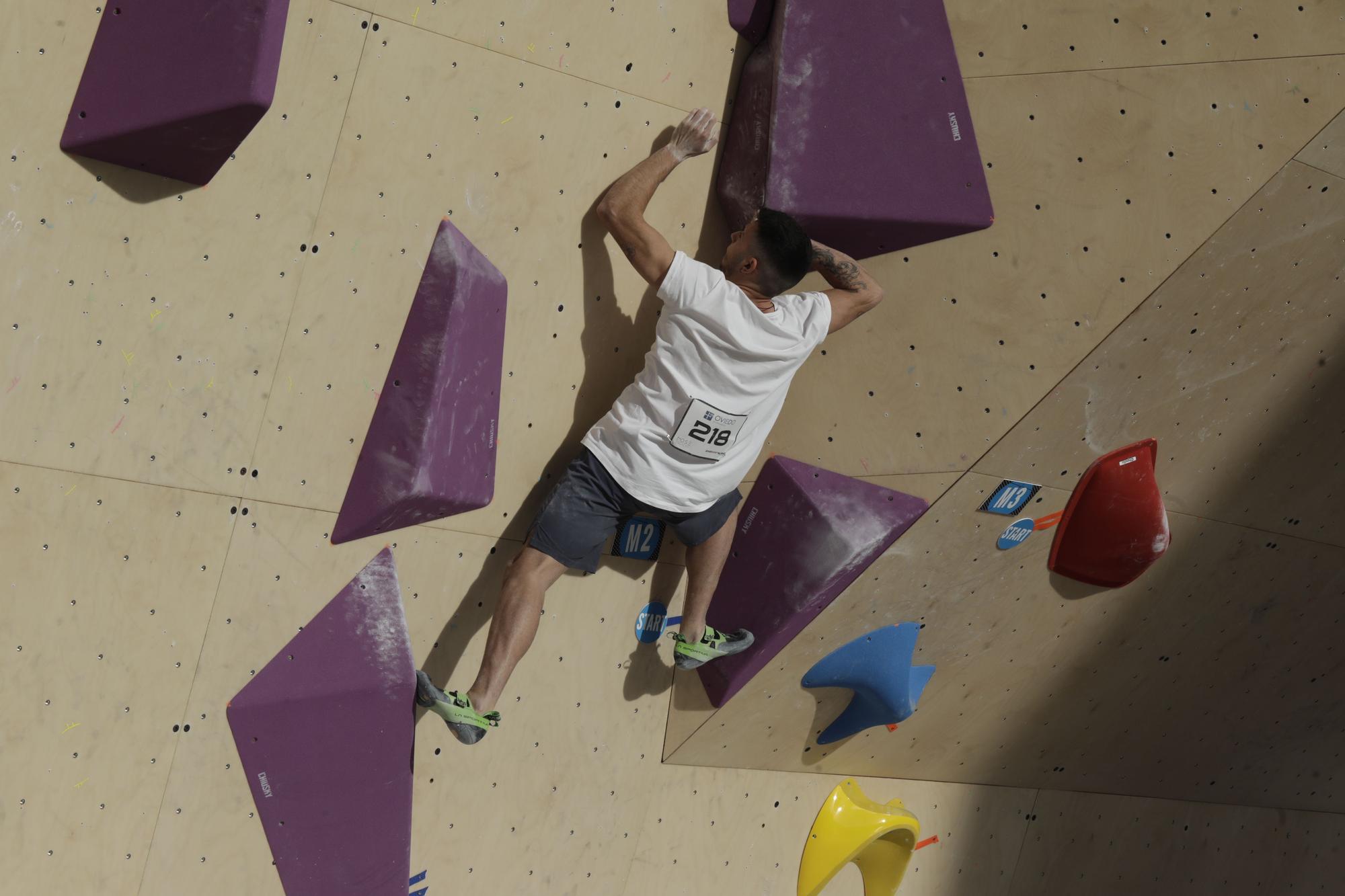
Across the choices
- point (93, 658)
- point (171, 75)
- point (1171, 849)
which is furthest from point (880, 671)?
point (171, 75)

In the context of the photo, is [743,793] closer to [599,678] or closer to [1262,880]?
[599,678]

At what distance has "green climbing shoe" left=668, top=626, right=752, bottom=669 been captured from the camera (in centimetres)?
264

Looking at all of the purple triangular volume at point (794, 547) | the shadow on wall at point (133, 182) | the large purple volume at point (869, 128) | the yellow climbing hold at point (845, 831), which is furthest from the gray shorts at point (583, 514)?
the yellow climbing hold at point (845, 831)

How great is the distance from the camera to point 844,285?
2.52 meters

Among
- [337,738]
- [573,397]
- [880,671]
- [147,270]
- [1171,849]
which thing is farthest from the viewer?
[1171,849]

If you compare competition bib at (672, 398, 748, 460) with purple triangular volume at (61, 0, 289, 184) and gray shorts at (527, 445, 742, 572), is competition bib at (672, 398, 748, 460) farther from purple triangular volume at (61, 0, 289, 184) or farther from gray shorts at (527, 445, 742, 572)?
purple triangular volume at (61, 0, 289, 184)

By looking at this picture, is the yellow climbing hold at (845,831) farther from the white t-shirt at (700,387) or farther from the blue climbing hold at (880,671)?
the white t-shirt at (700,387)

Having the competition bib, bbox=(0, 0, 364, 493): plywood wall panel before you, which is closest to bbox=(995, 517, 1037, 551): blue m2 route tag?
the competition bib

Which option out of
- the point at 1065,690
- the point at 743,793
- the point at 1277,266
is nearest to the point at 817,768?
the point at 743,793

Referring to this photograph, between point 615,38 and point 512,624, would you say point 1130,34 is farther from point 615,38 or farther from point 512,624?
point 512,624

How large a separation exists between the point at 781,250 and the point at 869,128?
366 mm

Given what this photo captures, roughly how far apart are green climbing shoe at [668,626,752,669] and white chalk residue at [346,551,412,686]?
0.59 metres

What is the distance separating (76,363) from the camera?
2096 millimetres

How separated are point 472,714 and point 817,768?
4.15 feet
